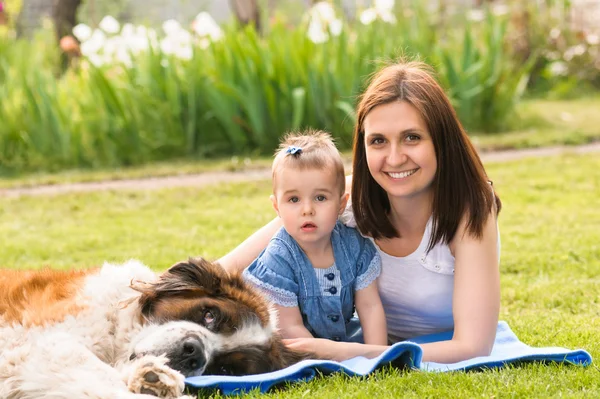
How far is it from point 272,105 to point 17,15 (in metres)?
9.11

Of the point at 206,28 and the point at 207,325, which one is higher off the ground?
the point at 206,28

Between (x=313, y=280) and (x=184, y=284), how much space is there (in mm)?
725

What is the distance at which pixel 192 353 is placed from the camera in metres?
3.34

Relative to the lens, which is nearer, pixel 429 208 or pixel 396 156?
pixel 396 156

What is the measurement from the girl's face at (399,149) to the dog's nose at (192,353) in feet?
3.91

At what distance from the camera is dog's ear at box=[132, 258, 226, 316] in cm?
357

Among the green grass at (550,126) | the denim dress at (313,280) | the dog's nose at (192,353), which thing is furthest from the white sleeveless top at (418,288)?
the green grass at (550,126)

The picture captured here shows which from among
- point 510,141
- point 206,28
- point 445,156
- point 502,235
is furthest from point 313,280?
point 510,141

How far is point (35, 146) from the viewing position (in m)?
9.95

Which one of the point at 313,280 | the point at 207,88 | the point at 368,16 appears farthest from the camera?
the point at 368,16

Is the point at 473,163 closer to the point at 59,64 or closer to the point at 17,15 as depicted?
the point at 59,64

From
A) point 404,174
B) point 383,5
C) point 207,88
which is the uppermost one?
point 383,5

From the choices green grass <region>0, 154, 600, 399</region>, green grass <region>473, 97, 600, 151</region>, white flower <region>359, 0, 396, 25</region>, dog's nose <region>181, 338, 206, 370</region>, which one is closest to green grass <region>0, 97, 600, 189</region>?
green grass <region>473, 97, 600, 151</region>

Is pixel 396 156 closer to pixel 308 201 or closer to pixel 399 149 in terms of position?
pixel 399 149
